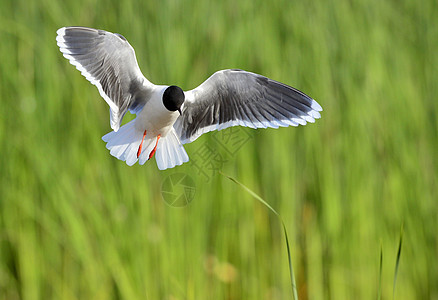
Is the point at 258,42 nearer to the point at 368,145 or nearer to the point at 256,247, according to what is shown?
the point at 368,145

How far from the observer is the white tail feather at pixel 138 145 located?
0.51 metres

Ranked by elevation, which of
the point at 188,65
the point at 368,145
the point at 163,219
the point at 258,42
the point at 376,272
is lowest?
the point at 376,272

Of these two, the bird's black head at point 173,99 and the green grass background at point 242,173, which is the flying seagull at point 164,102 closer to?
the bird's black head at point 173,99

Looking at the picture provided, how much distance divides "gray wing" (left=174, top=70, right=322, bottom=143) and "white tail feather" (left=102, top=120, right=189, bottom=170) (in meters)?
0.02

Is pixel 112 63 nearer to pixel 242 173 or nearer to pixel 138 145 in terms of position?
pixel 138 145

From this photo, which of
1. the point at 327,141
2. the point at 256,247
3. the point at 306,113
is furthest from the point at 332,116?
the point at 306,113

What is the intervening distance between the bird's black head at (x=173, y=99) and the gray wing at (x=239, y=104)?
0.08 m

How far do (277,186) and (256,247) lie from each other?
176mm

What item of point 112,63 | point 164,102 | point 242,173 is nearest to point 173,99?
point 164,102

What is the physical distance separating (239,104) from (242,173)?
90 cm

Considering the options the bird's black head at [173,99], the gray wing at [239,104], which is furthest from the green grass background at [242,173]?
the bird's black head at [173,99]

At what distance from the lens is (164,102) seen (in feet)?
1.55

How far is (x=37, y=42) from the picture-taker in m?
1.36

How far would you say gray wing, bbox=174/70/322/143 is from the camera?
1.88ft
